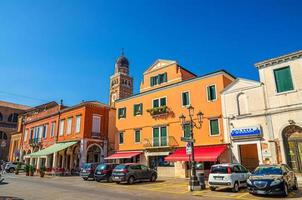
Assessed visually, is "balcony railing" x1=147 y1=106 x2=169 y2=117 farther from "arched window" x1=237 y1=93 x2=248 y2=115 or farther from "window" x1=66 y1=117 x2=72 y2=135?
"window" x1=66 y1=117 x2=72 y2=135

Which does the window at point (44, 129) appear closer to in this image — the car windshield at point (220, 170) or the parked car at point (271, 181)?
the car windshield at point (220, 170)

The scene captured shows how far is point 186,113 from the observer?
968 inches

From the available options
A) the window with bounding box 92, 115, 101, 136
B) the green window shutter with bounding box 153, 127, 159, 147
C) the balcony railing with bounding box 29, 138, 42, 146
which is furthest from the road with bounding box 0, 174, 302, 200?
the balcony railing with bounding box 29, 138, 42, 146

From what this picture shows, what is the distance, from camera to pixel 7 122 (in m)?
64.1

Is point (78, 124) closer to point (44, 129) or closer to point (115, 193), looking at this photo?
point (44, 129)

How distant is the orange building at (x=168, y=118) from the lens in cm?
2239

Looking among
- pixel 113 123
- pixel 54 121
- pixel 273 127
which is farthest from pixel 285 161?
pixel 54 121

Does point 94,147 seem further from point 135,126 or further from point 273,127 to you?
point 273,127

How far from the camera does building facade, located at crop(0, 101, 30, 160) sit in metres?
61.5

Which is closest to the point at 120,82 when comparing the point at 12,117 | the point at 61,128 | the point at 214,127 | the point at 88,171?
the point at 12,117

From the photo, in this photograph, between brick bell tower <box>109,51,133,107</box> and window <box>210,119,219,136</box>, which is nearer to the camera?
window <box>210,119,219,136</box>

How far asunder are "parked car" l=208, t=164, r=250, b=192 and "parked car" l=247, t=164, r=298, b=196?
140 cm

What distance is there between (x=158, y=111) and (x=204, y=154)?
318 inches

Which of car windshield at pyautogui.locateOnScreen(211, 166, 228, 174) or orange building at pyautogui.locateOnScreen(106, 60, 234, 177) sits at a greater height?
orange building at pyautogui.locateOnScreen(106, 60, 234, 177)
